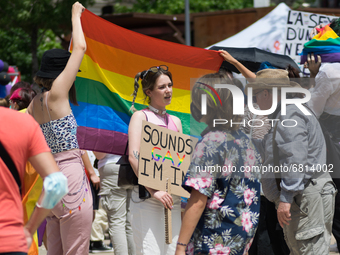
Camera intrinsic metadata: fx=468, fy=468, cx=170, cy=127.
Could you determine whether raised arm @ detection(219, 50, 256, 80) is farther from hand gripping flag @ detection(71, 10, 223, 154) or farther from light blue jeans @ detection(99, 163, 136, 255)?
→ light blue jeans @ detection(99, 163, 136, 255)

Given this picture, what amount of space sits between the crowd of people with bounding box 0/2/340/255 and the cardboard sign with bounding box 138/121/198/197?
10 cm

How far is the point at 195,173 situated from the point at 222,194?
8.3 inches

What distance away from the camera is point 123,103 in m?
4.58

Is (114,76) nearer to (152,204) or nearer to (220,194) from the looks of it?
(152,204)

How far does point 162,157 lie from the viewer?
11.6 ft

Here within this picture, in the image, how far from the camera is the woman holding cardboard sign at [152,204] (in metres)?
3.50

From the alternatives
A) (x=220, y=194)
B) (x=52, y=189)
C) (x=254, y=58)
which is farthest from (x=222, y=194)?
(x=254, y=58)

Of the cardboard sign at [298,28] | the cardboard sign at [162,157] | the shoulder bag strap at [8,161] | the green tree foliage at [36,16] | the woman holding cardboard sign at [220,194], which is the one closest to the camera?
the shoulder bag strap at [8,161]

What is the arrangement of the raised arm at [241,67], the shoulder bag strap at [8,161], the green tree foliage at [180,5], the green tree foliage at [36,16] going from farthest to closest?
the green tree foliage at [180,5], the green tree foliage at [36,16], the raised arm at [241,67], the shoulder bag strap at [8,161]

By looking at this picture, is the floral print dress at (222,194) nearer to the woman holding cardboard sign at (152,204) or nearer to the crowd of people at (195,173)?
the crowd of people at (195,173)

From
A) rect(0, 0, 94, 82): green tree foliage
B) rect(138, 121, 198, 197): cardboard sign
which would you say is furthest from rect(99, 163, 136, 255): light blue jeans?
rect(0, 0, 94, 82): green tree foliage

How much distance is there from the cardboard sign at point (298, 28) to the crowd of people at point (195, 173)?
142 inches

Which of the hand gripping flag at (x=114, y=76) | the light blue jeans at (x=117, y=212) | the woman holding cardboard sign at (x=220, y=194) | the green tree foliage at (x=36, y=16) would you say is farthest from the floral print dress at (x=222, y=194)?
the green tree foliage at (x=36, y=16)

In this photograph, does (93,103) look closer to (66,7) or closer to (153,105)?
(153,105)
